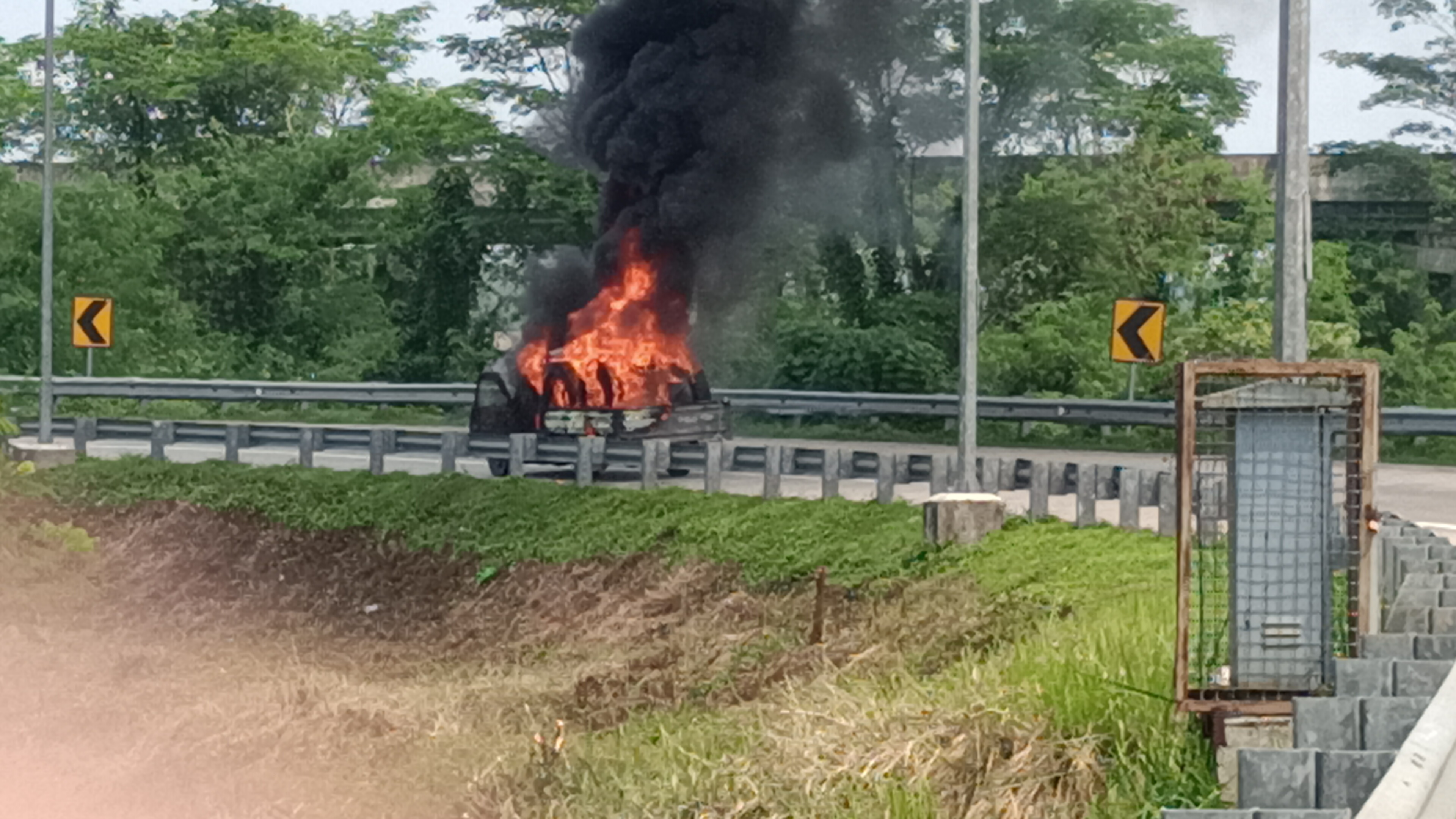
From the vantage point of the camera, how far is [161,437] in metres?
31.0

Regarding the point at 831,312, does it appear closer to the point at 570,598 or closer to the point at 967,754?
the point at 570,598

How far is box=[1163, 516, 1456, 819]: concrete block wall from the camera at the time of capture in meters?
6.32

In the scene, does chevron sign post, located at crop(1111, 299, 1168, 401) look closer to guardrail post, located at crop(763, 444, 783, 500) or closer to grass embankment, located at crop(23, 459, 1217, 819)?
guardrail post, located at crop(763, 444, 783, 500)

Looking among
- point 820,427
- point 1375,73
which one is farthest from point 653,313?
point 1375,73

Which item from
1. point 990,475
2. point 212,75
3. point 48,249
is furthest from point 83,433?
point 212,75

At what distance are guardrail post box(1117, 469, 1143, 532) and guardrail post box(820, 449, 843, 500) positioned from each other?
419 cm

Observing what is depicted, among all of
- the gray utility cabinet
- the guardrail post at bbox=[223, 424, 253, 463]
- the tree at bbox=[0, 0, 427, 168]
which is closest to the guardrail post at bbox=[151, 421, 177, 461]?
the guardrail post at bbox=[223, 424, 253, 463]

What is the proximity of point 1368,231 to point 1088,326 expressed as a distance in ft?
31.8

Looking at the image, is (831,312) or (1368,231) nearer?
(831,312)

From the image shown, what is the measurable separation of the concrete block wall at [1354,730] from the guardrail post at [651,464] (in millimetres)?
15838

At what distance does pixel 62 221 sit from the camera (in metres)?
55.0

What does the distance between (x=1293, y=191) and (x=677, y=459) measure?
47.0 feet

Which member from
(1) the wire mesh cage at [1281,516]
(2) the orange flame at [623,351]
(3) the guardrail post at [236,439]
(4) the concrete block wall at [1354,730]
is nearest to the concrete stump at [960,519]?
(2) the orange flame at [623,351]

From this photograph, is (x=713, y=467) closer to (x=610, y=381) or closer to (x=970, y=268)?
(x=610, y=381)
